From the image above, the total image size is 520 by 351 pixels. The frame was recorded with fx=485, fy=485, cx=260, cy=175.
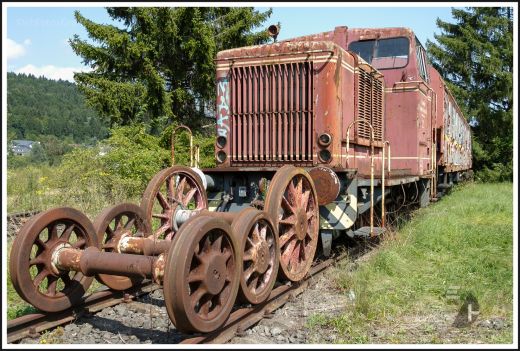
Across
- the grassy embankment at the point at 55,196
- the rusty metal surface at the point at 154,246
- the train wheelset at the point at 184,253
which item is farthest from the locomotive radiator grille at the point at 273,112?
the grassy embankment at the point at 55,196

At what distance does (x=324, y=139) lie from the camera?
612 cm

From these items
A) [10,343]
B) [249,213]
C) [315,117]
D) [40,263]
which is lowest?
[10,343]

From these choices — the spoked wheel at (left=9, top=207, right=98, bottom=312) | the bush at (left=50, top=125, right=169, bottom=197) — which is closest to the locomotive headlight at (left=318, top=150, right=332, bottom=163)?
the spoked wheel at (left=9, top=207, right=98, bottom=312)

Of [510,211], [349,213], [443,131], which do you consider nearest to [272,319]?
[349,213]

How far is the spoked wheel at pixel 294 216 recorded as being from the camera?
15.9 ft

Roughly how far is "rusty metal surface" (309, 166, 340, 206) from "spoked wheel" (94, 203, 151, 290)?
1993 millimetres

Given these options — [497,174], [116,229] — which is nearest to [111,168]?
[116,229]

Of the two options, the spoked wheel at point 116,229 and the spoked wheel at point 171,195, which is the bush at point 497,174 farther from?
the spoked wheel at point 116,229

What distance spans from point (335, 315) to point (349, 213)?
171 centimetres

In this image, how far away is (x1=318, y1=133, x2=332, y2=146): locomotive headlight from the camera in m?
6.09

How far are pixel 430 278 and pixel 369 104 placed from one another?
3.02 m

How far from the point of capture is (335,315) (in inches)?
173

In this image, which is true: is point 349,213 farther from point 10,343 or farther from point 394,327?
point 10,343

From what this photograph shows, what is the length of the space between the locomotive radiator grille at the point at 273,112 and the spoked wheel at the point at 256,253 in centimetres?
181
